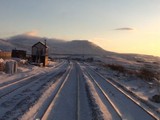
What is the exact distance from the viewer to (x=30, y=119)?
12281 mm

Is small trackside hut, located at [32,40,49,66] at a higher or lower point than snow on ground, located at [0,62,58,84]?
higher

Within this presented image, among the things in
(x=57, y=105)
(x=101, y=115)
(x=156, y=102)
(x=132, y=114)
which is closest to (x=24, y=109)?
(x=57, y=105)

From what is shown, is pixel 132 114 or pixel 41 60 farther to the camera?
pixel 41 60

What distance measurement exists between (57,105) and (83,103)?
156cm

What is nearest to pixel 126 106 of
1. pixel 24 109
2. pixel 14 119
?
pixel 24 109

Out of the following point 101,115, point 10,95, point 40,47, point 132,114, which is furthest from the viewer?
point 40,47

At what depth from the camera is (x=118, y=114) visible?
14344mm

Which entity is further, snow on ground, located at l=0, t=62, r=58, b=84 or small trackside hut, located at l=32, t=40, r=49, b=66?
small trackside hut, located at l=32, t=40, r=49, b=66

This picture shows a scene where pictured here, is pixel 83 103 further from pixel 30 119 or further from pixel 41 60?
pixel 41 60

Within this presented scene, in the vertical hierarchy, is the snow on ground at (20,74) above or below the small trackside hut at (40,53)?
below

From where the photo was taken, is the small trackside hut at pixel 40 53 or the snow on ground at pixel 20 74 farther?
the small trackside hut at pixel 40 53

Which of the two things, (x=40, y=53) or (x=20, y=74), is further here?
(x=40, y=53)

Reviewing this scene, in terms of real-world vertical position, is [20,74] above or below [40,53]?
below

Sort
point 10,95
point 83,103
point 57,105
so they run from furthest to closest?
point 10,95, point 83,103, point 57,105
